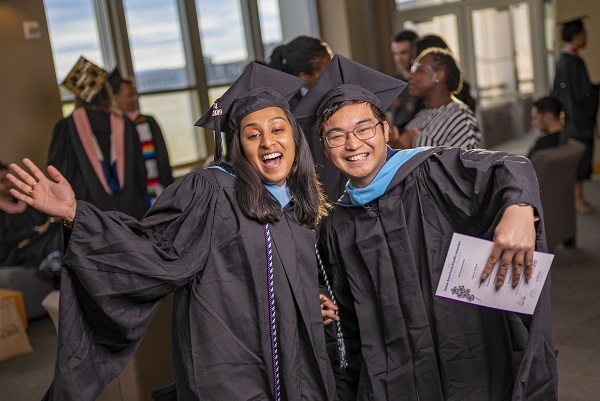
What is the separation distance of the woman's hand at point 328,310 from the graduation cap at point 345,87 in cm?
62

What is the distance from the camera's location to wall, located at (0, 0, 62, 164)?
279 inches

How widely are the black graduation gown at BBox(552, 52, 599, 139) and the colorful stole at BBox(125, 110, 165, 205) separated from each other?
449 centimetres

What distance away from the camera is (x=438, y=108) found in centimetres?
407

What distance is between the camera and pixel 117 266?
216cm

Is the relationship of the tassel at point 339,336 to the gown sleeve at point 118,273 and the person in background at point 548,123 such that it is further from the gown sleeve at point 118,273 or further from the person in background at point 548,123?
the person in background at point 548,123

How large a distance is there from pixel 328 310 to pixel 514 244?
77 centimetres

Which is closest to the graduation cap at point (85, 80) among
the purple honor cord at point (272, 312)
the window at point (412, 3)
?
the purple honor cord at point (272, 312)

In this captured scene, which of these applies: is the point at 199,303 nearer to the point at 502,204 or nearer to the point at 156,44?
the point at 502,204

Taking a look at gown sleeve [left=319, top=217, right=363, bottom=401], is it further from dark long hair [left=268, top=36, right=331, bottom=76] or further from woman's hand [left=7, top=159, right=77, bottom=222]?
dark long hair [left=268, top=36, right=331, bottom=76]

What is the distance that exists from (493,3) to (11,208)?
24.1ft

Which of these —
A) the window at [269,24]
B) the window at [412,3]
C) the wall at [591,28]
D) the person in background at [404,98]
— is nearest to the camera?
the person in background at [404,98]

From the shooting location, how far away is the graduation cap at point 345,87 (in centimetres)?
248

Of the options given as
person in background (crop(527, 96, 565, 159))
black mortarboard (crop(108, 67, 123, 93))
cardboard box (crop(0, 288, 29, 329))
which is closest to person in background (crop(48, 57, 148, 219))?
black mortarboard (crop(108, 67, 123, 93))

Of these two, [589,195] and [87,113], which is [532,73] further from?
[87,113]
